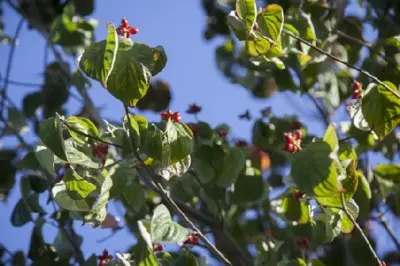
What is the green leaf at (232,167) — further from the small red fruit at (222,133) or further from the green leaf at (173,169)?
the green leaf at (173,169)

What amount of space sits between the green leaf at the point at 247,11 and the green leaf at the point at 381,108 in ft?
1.05

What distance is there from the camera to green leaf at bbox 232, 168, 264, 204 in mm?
1899

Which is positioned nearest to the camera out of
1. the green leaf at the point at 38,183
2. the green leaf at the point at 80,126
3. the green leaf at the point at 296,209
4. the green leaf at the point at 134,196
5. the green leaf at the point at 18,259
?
the green leaf at the point at 80,126

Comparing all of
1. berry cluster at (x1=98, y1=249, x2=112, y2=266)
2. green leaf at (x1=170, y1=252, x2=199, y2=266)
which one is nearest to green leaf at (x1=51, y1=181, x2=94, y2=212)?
berry cluster at (x1=98, y1=249, x2=112, y2=266)

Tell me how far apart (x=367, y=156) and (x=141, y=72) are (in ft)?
3.61

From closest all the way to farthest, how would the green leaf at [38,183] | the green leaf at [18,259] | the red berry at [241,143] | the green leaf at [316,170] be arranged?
1. the green leaf at [316,170]
2. the green leaf at [38,183]
3. the red berry at [241,143]
4. the green leaf at [18,259]

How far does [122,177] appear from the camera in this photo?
157 centimetres

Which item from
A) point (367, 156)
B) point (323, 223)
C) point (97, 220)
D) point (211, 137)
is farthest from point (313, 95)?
point (97, 220)

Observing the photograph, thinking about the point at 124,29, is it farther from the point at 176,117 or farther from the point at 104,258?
the point at 104,258

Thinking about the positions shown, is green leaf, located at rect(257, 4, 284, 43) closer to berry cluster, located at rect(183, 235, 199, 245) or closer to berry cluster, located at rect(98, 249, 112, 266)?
berry cluster, located at rect(183, 235, 199, 245)

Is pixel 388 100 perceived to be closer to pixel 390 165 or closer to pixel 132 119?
pixel 390 165

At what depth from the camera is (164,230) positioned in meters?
1.31

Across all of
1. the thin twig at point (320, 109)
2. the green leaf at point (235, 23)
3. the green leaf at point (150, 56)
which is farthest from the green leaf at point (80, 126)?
the thin twig at point (320, 109)

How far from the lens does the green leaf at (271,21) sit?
1.42 metres
